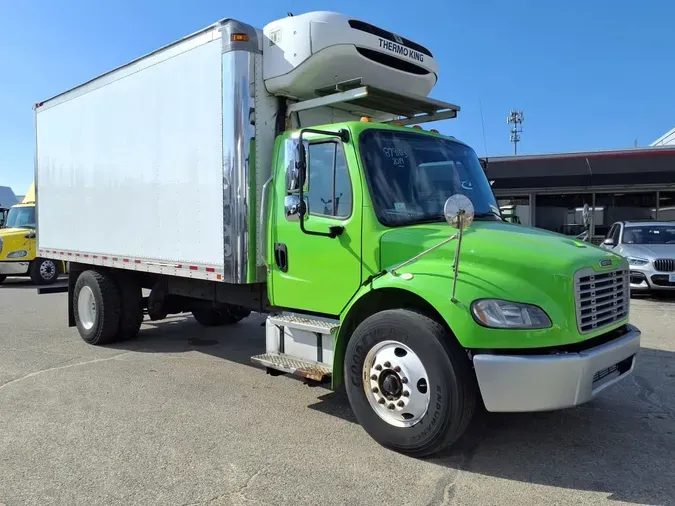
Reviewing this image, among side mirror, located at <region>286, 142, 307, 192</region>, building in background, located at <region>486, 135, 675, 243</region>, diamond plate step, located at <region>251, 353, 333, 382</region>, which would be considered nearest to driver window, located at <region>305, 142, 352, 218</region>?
side mirror, located at <region>286, 142, 307, 192</region>

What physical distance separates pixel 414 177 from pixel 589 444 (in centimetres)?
244

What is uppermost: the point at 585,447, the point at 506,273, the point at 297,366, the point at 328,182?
the point at 328,182

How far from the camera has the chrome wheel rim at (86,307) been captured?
24.9 feet

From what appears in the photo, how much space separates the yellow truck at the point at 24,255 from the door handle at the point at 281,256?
12.6m

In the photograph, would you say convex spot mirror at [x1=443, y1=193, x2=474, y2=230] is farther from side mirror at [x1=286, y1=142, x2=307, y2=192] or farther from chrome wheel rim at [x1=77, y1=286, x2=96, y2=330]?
chrome wheel rim at [x1=77, y1=286, x2=96, y2=330]

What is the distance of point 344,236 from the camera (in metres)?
4.46

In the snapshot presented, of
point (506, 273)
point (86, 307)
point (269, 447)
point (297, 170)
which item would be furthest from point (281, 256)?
point (86, 307)

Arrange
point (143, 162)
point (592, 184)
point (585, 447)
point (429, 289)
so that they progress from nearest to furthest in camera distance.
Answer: point (429, 289) → point (585, 447) → point (143, 162) → point (592, 184)

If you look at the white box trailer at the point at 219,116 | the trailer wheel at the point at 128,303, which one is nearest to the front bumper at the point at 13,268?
the trailer wheel at the point at 128,303

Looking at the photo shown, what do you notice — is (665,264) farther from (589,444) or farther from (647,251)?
(589,444)

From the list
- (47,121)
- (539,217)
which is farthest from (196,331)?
(539,217)

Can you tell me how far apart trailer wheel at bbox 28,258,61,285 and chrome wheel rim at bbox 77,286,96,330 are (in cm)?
912

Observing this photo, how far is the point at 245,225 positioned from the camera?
516 cm

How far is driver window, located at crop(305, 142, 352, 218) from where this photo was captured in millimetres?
4469
